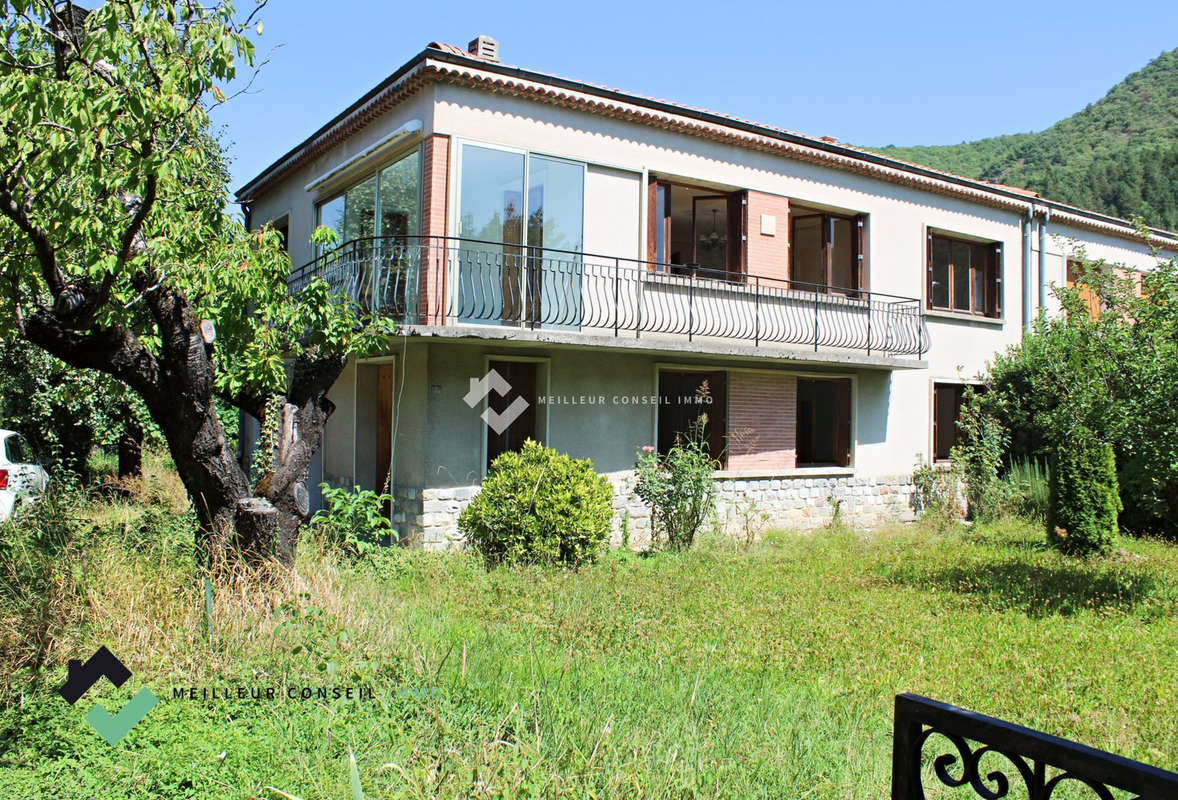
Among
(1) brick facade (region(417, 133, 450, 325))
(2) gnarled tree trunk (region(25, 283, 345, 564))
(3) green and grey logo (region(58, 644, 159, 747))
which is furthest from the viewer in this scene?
(1) brick facade (region(417, 133, 450, 325))

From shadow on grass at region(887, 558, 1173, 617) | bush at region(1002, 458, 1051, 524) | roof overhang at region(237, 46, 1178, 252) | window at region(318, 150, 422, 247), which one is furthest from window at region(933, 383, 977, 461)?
window at region(318, 150, 422, 247)

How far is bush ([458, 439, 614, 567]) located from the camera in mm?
9125

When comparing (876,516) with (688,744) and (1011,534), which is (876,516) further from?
(688,744)

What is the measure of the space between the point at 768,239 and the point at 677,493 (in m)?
4.82

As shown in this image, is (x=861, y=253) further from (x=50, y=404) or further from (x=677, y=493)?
(x=50, y=404)

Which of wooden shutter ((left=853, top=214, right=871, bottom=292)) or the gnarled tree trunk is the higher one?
wooden shutter ((left=853, top=214, right=871, bottom=292))

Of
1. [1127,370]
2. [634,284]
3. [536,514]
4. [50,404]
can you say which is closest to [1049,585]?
[1127,370]

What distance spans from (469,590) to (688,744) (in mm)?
4274

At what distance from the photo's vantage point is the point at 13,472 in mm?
10289

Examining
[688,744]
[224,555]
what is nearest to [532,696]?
[688,744]

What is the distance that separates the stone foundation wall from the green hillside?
707 inches

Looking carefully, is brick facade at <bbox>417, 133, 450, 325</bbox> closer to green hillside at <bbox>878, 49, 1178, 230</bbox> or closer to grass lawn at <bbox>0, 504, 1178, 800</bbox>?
grass lawn at <bbox>0, 504, 1178, 800</bbox>

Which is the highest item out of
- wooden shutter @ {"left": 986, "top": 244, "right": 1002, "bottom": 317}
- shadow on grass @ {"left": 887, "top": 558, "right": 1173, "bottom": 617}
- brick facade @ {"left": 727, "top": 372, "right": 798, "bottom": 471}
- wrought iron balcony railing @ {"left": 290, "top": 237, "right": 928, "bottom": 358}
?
wooden shutter @ {"left": 986, "top": 244, "right": 1002, "bottom": 317}

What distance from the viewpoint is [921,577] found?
9.55m
